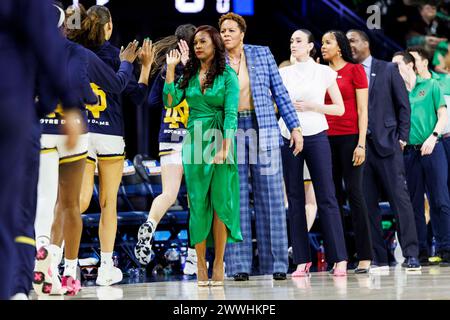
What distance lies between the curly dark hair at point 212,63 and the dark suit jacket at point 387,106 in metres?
1.80

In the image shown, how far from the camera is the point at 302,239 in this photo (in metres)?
6.39

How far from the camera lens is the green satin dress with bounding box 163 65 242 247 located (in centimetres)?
539

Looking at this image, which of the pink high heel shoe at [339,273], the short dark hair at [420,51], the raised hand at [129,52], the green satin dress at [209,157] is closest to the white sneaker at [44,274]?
the green satin dress at [209,157]

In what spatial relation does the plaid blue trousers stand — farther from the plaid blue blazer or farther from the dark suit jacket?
the dark suit jacket

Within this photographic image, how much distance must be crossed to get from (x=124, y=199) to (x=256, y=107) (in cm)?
276

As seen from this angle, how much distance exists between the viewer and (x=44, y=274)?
4449 millimetres

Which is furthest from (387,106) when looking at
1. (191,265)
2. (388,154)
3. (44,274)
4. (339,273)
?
(44,274)

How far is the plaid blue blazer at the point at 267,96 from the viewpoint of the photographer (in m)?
5.98

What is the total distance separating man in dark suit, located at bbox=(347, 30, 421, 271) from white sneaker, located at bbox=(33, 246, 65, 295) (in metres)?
2.94

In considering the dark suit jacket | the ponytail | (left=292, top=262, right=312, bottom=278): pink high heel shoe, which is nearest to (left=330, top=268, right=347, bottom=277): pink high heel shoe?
(left=292, top=262, right=312, bottom=278): pink high heel shoe

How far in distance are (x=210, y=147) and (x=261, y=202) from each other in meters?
0.89

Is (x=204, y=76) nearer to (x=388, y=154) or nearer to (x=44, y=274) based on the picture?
(x=44, y=274)

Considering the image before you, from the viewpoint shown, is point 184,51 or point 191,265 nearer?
point 184,51
